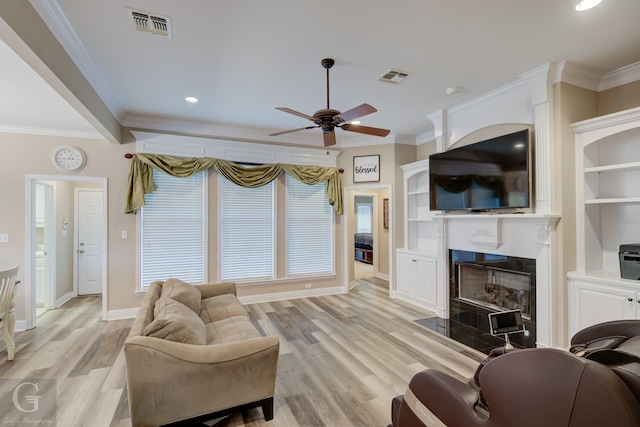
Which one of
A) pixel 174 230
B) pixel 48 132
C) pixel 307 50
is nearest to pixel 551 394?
pixel 307 50

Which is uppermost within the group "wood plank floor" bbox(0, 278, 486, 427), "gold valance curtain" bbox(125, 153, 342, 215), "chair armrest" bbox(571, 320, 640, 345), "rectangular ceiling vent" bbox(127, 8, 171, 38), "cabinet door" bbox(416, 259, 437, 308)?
"rectangular ceiling vent" bbox(127, 8, 171, 38)

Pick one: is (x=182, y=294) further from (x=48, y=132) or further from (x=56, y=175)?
(x=48, y=132)

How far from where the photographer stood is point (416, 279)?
4.99 metres

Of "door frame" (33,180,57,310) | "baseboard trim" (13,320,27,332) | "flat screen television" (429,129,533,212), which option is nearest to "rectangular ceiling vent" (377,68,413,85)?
"flat screen television" (429,129,533,212)

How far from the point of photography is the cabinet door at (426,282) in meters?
4.64

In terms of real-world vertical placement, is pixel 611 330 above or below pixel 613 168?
below

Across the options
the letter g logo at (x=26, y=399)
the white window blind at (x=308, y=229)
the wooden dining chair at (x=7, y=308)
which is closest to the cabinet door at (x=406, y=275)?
the white window blind at (x=308, y=229)

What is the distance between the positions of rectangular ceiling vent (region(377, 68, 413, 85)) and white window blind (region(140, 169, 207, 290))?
323 centimetres

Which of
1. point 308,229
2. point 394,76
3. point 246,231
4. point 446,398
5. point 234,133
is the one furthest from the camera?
point 308,229

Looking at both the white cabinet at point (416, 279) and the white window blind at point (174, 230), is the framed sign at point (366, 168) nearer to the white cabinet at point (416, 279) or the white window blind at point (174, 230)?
the white cabinet at point (416, 279)

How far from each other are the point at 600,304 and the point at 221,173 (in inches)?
199

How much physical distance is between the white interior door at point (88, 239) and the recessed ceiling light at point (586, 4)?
7182 millimetres

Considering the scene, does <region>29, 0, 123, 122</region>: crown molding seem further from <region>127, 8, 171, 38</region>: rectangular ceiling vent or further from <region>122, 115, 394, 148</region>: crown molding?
<region>122, 115, 394, 148</region>: crown molding

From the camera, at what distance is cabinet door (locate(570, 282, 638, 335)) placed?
263 cm
